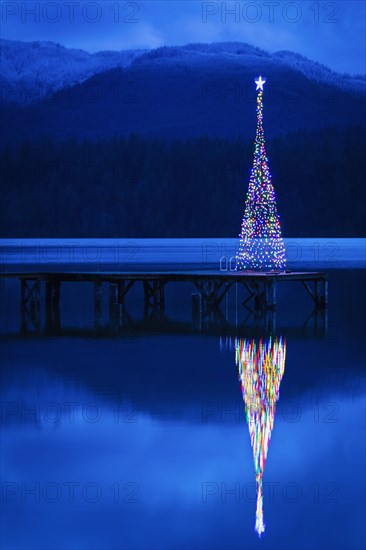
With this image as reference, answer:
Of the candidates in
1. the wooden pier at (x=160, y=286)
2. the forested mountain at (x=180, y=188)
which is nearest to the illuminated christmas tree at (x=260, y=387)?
the wooden pier at (x=160, y=286)

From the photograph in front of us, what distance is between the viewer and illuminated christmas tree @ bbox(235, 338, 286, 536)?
491 inches

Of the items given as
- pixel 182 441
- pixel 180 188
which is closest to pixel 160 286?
pixel 182 441

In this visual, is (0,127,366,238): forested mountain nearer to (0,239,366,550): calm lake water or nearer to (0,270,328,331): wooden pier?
(0,270,328,331): wooden pier

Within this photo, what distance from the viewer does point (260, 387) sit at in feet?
55.9

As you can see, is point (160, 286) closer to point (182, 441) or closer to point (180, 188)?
point (182, 441)

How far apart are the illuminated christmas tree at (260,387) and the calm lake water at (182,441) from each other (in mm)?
36

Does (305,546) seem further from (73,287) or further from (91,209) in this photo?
(91,209)

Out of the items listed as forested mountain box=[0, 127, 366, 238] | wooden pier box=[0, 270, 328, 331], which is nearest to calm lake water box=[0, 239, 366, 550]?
wooden pier box=[0, 270, 328, 331]

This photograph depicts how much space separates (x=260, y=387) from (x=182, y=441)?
4053 mm

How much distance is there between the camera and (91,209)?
158m

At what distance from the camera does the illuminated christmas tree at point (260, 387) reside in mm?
12461

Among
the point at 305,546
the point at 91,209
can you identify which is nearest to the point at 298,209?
the point at 91,209

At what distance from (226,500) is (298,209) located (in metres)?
138

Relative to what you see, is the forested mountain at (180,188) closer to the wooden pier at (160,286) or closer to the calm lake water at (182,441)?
the wooden pier at (160,286)
